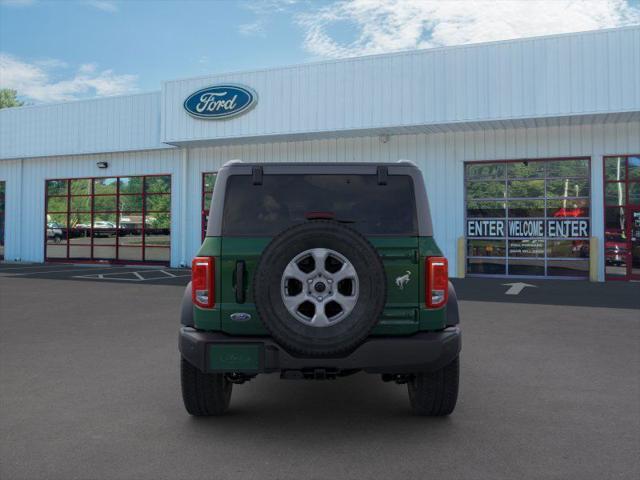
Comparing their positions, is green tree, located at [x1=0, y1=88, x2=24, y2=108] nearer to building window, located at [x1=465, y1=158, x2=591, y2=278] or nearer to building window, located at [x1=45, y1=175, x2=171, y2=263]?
building window, located at [x1=45, y1=175, x2=171, y2=263]

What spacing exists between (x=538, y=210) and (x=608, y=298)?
5741 millimetres

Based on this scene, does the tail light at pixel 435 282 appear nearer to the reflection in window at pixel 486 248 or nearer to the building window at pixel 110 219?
the reflection in window at pixel 486 248

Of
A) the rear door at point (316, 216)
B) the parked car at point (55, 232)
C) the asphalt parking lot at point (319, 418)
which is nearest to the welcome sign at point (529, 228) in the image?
the asphalt parking lot at point (319, 418)

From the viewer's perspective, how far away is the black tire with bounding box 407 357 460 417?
4.18 metres

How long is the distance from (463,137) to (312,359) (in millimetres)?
15408

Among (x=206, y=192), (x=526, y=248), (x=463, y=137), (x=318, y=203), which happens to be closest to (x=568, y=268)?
(x=526, y=248)

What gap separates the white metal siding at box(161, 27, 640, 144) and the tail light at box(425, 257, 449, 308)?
13032 mm

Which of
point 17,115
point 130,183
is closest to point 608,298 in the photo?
point 130,183

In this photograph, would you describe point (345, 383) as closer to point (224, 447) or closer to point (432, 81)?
point (224, 447)

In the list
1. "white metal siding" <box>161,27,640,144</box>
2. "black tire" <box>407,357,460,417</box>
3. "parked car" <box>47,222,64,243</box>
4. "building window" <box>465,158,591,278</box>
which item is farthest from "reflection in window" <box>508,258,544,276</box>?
"parked car" <box>47,222,64,243</box>

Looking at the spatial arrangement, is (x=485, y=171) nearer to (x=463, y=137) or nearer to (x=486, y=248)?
(x=463, y=137)

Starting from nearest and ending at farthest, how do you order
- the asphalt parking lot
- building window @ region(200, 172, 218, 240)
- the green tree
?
the asphalt parking lot
building window @ region(200, 172, 218, 240)
the green tree

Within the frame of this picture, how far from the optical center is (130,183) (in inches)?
916

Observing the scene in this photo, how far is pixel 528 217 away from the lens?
57.7 feet
